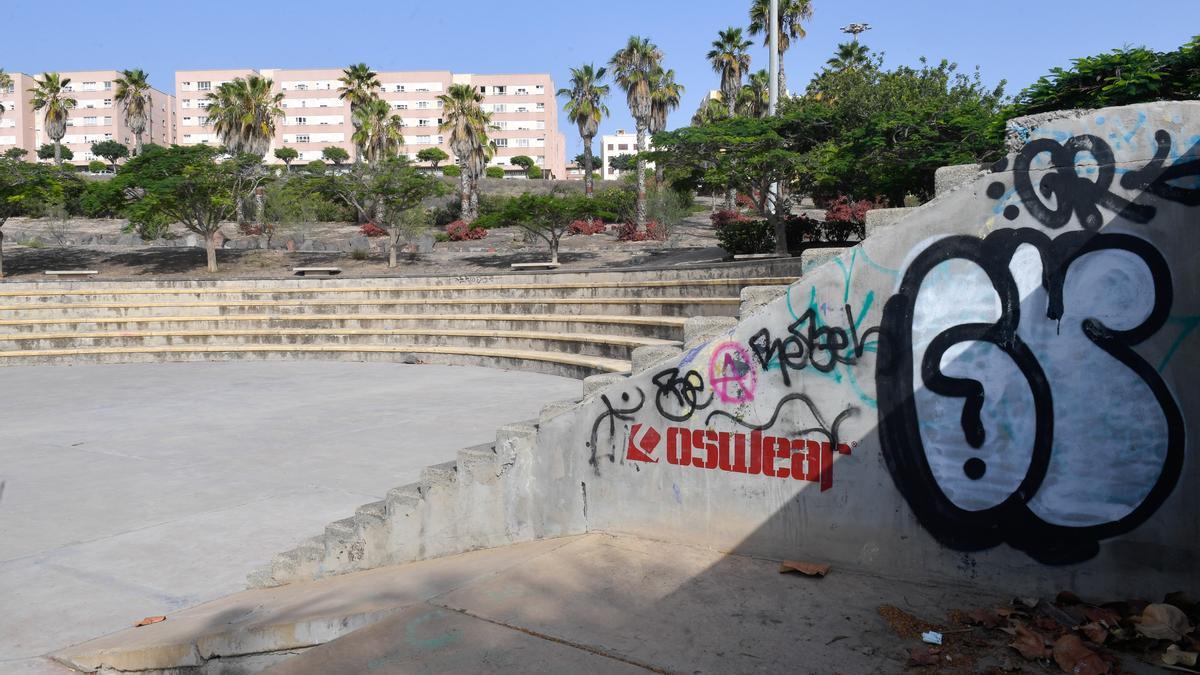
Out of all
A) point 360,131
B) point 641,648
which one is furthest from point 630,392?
point 360,131

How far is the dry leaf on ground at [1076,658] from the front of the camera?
3617 mm

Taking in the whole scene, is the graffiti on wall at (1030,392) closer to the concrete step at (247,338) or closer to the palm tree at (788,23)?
the concrete step at (247,338)

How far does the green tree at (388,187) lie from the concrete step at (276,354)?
653 inches

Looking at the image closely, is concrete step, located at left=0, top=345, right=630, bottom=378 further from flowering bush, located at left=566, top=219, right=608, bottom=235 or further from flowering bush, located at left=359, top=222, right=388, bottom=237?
flowering bush, located at left=359, top=222, right=388, bottom=237

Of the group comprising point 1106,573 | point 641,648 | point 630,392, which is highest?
point 630,392

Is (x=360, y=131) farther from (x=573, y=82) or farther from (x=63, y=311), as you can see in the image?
(x=63, y=311)

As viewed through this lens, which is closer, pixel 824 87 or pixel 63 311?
pixel 63 311

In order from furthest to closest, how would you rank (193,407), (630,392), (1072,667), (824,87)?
(824,87), (193,407), (630,392), (1072,667)

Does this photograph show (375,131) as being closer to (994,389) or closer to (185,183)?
(185,183)

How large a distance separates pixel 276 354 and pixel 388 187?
61.4 ft

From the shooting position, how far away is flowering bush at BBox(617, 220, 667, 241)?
139 feet

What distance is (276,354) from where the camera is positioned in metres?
19.7

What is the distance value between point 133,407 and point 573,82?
157ft

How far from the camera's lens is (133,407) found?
13367mm
